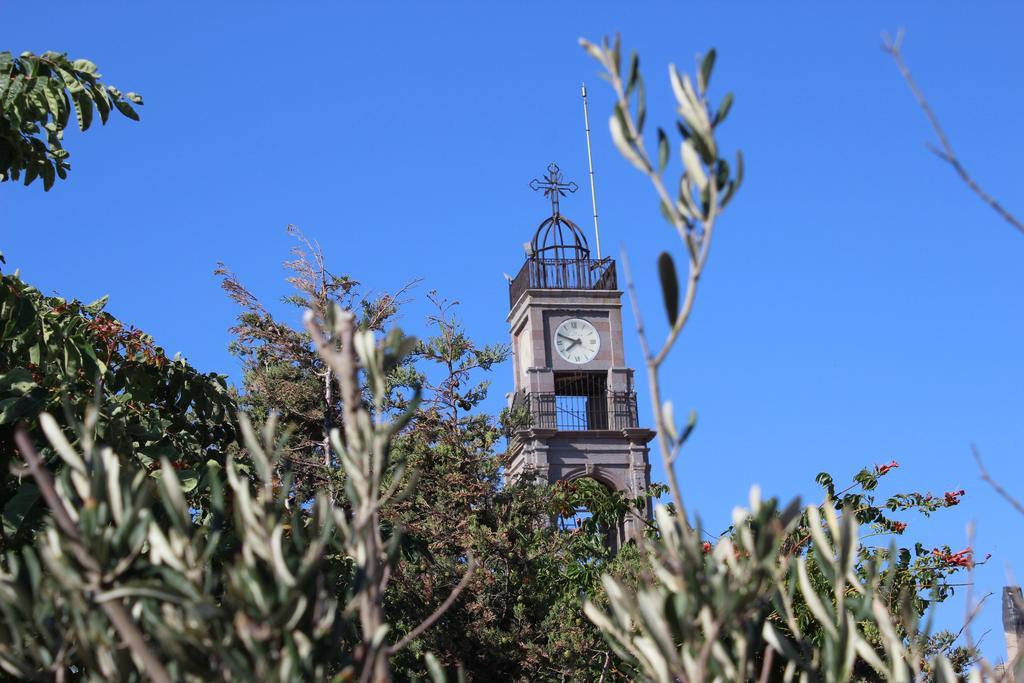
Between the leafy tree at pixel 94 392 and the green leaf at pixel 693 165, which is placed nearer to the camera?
the green leaf at pixel 693 165

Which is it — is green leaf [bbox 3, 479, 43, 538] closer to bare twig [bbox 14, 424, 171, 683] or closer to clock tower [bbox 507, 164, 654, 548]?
bare twig [bbox 14, 424, 171, 683]

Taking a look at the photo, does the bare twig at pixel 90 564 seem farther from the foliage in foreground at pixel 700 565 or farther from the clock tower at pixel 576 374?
the clock tower at pixel 576 374

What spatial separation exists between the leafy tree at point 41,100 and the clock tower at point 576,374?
25928mm

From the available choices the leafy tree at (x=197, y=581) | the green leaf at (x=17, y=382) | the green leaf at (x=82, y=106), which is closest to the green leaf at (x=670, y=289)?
the leafy tree at (x=197, y=581)

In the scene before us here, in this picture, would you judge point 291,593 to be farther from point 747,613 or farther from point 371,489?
point 747,613

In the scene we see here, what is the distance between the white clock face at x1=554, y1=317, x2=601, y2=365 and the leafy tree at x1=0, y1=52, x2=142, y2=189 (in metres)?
27.6

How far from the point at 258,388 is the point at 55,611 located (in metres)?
25.6

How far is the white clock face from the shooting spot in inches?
1355

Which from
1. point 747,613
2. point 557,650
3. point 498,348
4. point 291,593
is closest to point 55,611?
point 291,593

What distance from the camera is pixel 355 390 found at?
264 cm

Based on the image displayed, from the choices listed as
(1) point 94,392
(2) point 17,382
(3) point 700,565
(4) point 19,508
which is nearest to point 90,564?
(3) point 700,565

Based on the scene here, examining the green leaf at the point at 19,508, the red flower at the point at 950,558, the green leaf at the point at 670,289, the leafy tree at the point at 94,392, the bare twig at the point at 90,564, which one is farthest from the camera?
the red flower at the point at 950,558

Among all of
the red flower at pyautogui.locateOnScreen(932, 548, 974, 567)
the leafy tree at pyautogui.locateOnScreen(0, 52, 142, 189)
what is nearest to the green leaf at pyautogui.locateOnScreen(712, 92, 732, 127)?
the leafy tree at pyautogui.locateOnScreen(0, 52, 142, 189)

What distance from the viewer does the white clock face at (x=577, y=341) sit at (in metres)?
34.4
